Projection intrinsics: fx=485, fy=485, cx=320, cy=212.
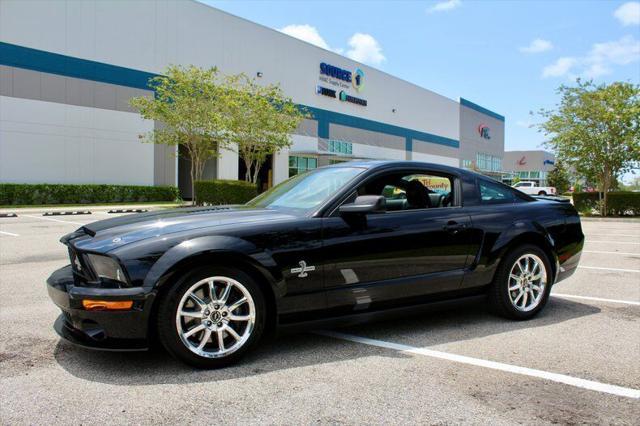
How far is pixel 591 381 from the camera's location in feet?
10.7

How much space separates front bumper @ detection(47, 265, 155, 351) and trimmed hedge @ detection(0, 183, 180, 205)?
22.5 m

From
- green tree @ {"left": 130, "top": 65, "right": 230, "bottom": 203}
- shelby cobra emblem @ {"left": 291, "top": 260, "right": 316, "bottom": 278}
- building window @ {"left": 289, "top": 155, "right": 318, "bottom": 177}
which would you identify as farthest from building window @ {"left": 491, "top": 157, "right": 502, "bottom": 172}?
shelby cobra emblem @ {"left": 291, "top": 260, "right": 316, "bottom": 278}

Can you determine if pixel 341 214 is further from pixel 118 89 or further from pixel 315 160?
pixel 315 160

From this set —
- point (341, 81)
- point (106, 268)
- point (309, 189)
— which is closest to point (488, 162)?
point (341, 81)

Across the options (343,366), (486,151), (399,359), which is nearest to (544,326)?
(399,359)

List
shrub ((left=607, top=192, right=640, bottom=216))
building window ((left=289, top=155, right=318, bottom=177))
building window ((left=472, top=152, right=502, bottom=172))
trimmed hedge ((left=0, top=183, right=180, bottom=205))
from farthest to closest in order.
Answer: building window ((left=472, top=152, right=502, bottom=172)) < building window ((left=289, top=155, right=318, bottom=177)) < shrub ((left=607, top=192, right=640, bottom=216)) < trimmed hedge ((left=0, top=183, right=180, bottom=205))

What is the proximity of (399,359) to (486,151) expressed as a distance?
3035 inches

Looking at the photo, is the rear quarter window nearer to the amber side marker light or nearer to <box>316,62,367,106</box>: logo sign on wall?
the amber side marker light

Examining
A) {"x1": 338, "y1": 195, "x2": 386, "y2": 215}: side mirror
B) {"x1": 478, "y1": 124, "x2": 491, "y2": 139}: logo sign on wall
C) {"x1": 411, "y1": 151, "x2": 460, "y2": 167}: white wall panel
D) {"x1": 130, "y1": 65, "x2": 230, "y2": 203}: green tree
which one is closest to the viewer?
{"x1": 338, "y1": 195, "x2": 386, "y2": 215}: side mirror

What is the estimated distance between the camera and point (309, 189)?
14.2 ft

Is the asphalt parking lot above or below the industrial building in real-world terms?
below

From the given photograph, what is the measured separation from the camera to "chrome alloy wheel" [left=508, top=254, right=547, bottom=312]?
4.68 m

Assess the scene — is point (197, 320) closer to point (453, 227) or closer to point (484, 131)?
point (453, 227)

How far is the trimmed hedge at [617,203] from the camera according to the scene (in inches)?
921
